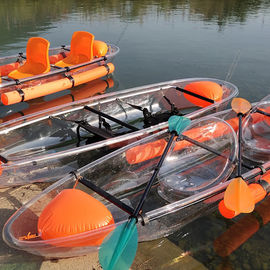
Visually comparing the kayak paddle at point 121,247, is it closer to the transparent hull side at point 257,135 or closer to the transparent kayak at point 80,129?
the transparent kayak at point 80,129

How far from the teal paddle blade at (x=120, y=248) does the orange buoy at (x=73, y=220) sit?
0.20m

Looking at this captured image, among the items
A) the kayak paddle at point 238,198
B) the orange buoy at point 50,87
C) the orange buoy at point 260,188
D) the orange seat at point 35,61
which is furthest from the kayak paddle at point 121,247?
the orange seat at point 35,61

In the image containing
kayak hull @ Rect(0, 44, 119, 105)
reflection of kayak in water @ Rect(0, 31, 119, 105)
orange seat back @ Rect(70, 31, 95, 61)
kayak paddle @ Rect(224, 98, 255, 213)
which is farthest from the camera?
orange seat back @ Rect(70, 31, 95, 61)

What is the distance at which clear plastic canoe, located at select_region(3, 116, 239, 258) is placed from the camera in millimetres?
2895

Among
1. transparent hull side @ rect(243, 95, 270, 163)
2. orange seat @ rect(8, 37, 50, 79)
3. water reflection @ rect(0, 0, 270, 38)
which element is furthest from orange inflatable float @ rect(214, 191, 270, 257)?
water reflection @ rect(0, 0, 270, 38)

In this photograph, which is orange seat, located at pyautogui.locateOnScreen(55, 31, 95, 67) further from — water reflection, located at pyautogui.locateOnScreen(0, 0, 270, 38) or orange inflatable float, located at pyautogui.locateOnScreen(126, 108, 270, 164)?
water reflection, located at pyautogui.locateOnScreen(0, 0, 270, 38)

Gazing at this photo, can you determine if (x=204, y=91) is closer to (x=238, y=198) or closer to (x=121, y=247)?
(x=238, y=198)

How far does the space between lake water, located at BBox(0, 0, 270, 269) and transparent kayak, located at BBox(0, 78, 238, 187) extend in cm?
151

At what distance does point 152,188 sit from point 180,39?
360 inches

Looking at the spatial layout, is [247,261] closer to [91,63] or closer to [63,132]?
[63,132]

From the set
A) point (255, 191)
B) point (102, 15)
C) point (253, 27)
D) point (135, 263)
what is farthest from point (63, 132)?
point (102, 15)

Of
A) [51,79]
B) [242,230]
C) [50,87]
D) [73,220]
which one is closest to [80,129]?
[50,87]

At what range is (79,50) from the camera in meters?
7.65

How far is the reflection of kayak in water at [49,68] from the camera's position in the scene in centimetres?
639
